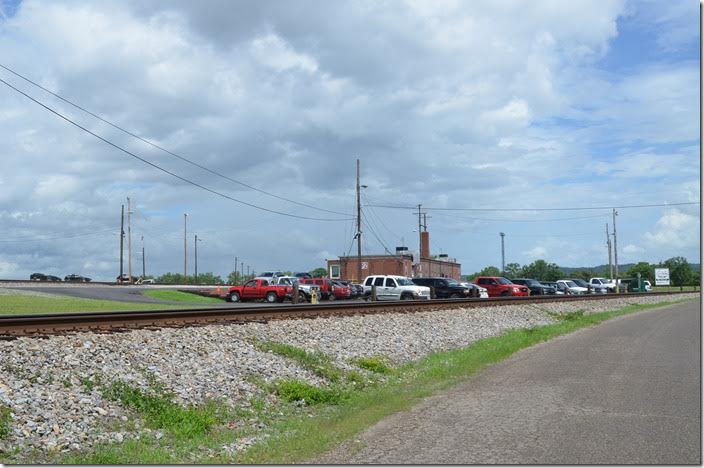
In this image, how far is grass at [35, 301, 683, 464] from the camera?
8.98m

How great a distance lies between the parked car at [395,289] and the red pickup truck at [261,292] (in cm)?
531

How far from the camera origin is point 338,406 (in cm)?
1293

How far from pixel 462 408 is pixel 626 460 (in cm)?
369

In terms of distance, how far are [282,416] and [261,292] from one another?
36200 mm

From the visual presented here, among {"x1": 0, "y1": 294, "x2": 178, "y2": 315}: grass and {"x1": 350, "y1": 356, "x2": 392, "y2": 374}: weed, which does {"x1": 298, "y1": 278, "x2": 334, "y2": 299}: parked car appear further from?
{"x1": 350, "y1": 356, "x2": 392, "y2": 374}: weed

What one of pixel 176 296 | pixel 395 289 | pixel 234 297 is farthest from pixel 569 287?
pixel 176 296

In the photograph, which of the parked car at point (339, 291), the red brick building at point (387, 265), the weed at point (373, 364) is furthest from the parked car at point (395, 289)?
the red brick building at point (387, 265)

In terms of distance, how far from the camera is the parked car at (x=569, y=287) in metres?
75.8

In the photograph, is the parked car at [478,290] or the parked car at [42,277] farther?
the parked car at [42,277]

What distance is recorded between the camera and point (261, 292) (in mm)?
47969

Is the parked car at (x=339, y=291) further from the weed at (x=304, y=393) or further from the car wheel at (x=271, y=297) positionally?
the weed at (x=304, y=393)

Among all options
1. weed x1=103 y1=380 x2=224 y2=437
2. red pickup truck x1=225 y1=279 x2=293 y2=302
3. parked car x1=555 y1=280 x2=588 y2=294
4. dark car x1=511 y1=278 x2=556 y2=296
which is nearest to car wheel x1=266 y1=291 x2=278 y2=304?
red pickup truck x1=225 y1=279 x2=293 y2=302

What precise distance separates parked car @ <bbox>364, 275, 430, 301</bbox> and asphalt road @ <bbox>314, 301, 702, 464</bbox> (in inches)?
1123

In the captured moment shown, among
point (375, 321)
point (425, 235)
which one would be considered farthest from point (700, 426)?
point (425, 235)
